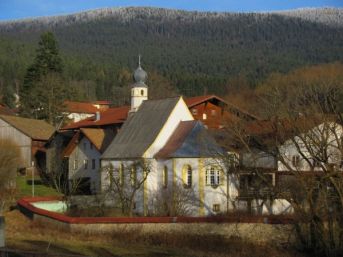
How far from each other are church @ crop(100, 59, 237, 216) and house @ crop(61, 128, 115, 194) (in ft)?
16.6

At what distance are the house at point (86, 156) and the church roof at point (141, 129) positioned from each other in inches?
187

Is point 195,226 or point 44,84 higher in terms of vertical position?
point 44,84

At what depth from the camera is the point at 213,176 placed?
41.6 meters

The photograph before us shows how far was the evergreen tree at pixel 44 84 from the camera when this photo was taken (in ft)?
245

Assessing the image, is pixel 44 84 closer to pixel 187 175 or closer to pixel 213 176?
pixel 187 175

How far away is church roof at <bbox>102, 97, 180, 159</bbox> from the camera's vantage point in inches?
1729

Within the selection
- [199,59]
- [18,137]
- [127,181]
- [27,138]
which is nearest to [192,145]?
[127,181]

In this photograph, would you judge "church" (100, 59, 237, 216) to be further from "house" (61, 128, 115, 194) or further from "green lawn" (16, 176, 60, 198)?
"green lawn" (16, 176, 60, 198)

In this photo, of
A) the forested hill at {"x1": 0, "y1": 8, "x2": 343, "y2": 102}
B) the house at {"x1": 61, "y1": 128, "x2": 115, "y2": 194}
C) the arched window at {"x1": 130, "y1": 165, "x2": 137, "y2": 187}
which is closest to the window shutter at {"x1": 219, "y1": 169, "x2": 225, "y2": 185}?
the arched window at {"x1": 130, "y1": 165, "x2": 137, "y2": 187}

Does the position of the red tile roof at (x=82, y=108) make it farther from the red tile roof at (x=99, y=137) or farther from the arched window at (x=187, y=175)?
the arched window at (x=187, y=175)

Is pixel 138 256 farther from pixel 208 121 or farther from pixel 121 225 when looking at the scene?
pixel 208 121

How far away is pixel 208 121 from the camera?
5772 centimetres

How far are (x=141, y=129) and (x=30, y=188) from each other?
13420 millimetres

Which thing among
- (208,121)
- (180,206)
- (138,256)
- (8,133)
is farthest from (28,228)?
(8,133)
